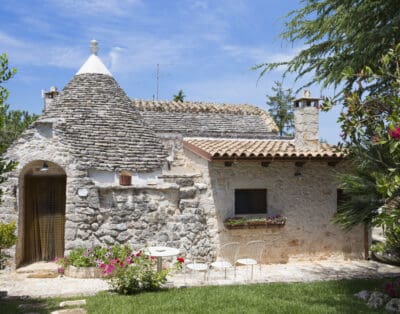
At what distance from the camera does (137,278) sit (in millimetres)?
8516

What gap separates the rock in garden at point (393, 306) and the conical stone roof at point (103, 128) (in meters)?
6.70

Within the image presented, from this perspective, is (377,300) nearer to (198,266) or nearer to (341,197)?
(198,266)

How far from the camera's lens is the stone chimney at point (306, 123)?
13.0m

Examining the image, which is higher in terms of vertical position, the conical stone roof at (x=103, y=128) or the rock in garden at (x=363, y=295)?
the conical stone roof at (x=103, y=128)

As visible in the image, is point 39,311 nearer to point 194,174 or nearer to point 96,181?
point 96,181

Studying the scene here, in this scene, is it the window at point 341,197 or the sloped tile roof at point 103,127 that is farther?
the window at point 341,197

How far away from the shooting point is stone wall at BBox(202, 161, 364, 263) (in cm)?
1137

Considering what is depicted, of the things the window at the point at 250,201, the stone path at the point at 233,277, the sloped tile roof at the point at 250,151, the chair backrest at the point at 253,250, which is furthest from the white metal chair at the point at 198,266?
the sloped tile roof at the point at 250,151

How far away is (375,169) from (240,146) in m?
5.23

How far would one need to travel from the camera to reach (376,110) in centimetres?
683

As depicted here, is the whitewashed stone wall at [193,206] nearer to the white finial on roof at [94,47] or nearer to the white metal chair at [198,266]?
the white metal chair at [198,266]

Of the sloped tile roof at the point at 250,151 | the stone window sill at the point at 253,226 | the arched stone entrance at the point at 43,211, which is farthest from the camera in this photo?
the arched stone entrance at the point at 43,211

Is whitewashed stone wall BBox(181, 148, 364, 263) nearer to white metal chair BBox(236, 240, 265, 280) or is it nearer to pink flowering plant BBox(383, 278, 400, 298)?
white metal chair BBox(236, 240, 265, 280)

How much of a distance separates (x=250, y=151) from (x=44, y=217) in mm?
6029
